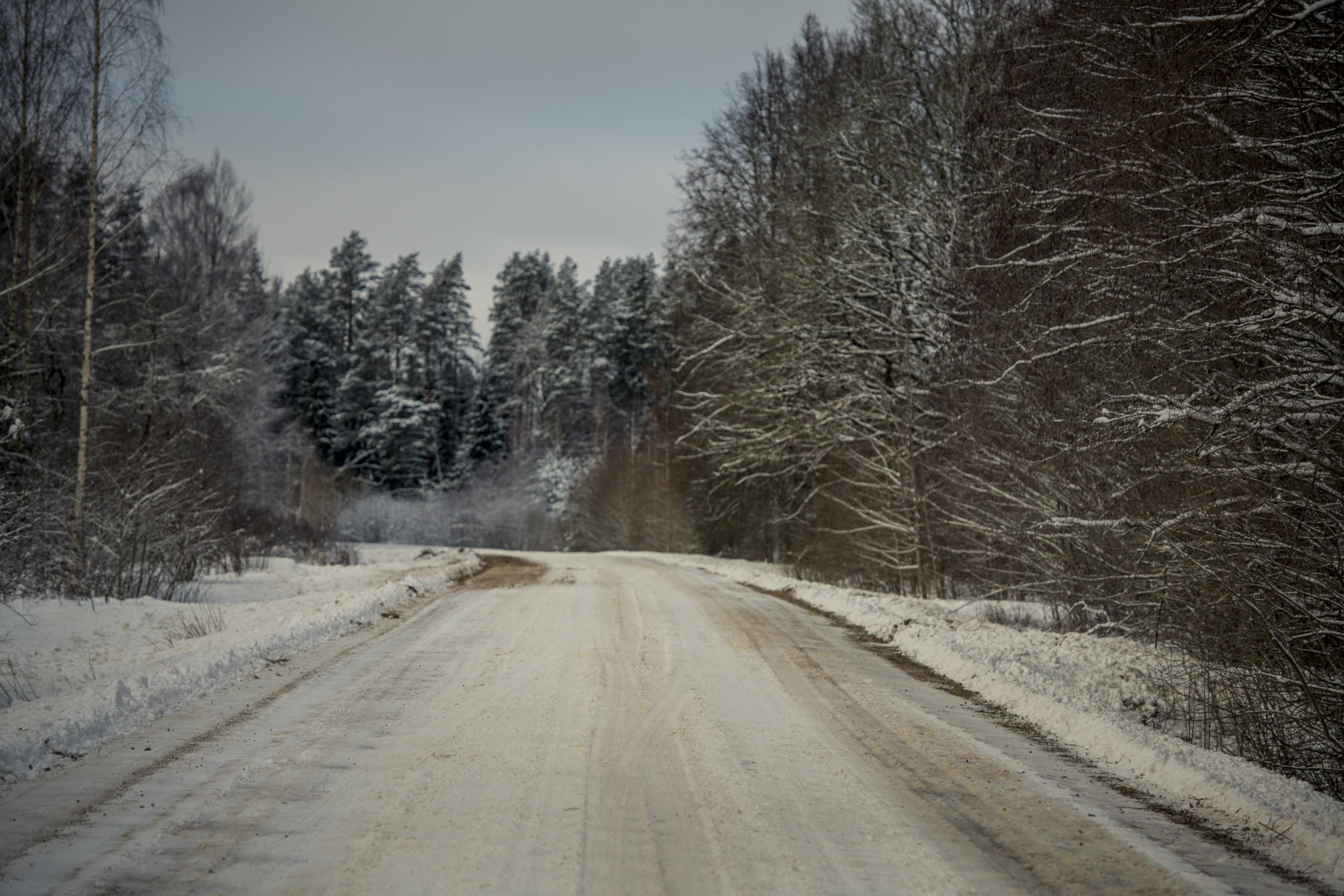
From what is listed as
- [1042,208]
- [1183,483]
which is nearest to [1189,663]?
[1183,483]

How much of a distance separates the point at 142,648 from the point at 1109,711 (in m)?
9.68

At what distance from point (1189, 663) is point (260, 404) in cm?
3356

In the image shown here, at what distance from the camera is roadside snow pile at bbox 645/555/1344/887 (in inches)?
149

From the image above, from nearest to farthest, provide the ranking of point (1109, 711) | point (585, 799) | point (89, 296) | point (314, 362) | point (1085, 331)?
point (585, 799)
point (1109, 711)
point (1085, 331)
point (89, 296)
point (314, 362)

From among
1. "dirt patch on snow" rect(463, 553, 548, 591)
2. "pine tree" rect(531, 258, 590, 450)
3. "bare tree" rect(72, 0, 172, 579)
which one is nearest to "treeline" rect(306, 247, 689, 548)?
"pine tree" rect(531, 258, 590, 450)

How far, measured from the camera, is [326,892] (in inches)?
119

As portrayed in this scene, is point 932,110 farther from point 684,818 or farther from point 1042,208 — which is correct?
point 684,818

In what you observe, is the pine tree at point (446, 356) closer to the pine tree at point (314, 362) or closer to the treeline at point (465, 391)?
the treeline at point (465, 391)

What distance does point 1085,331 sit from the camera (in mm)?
8906

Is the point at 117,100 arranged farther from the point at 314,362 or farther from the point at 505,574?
the point at 314,362

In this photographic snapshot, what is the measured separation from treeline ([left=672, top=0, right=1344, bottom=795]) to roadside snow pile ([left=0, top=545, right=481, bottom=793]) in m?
6.99

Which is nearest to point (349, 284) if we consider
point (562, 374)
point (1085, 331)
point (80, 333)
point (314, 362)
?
point (314, 362)

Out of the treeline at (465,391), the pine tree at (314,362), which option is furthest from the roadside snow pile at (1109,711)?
the pine tree at (314,362)

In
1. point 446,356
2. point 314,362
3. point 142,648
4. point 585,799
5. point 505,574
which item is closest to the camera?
point 585,799
